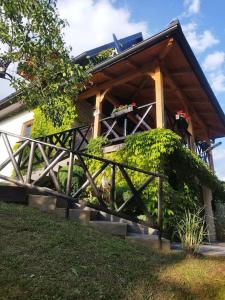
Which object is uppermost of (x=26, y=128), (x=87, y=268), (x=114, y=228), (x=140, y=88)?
(x=140, y=88)

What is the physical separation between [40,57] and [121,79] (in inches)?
149

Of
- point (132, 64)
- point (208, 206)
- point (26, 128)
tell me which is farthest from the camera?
point (26, 128)

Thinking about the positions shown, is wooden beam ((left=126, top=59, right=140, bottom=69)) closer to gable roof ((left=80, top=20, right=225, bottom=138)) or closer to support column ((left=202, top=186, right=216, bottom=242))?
gable roof ((left=80, top=20, right=225, bottom=138))

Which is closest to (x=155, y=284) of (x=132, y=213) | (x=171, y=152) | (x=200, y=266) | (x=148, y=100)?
(x=200, y=266)

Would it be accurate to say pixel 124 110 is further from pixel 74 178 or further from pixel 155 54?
pixel 74 178

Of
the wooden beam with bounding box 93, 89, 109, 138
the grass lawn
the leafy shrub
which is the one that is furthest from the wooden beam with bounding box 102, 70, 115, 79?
the grass lawn

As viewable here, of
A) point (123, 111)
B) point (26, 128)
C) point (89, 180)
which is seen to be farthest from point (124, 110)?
point (26, 128)

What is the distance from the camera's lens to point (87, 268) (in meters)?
3.07

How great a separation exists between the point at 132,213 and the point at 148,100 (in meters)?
7.58

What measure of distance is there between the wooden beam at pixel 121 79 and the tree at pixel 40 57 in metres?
2.96

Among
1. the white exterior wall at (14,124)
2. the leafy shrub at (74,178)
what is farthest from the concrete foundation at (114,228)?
the white exterior wall at (14,124)

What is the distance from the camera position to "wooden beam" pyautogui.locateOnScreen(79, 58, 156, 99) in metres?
9.29

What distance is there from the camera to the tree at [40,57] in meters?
6.36

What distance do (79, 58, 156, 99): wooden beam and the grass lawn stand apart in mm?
6440
